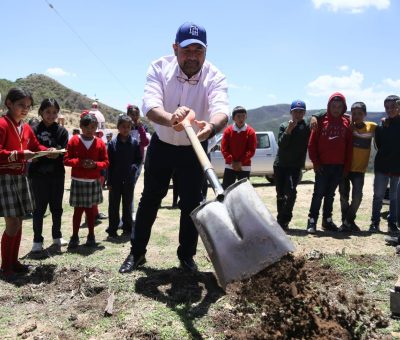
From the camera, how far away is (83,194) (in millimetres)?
5270

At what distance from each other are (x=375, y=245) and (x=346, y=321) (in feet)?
10.1

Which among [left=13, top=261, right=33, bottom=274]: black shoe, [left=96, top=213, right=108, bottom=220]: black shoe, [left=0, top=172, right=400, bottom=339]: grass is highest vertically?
[left=0, top=172, right=400, bottom=339]: grass

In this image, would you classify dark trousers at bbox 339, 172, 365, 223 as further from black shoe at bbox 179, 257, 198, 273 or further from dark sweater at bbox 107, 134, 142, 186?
black shoe at bbox 179, 257, 198, 273

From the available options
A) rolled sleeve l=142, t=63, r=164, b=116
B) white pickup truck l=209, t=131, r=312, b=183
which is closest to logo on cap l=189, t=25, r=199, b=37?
rolled sleeve l=142, t=63, r=164, b=116

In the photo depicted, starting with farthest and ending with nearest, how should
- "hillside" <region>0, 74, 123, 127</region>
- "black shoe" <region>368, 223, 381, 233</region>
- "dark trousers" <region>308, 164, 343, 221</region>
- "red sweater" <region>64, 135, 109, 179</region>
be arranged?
"hillside" <region>0, 74, 123, 127</region>, "black shoe" <region>368, 223, 381, 233</region>, "dark trousers" <region>308, 164, 343, 221</region>, "red sweater" <region>64, 135, 109, 179</region>

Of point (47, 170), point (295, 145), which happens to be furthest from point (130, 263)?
point (295, 145)

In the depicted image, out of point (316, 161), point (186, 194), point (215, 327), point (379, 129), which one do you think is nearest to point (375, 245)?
point (316, 161)

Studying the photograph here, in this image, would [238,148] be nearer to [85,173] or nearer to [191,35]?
[85,173]

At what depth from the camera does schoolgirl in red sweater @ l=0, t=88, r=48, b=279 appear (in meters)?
3.84

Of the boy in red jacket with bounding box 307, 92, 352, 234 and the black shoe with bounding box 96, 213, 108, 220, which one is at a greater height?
the boy in red jacket with bounding box 307, 92, 352, 234

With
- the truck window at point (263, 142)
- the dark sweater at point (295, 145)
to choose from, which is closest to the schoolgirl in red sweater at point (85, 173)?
the dark sweater at point (295, 145)

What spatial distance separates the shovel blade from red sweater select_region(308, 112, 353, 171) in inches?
152

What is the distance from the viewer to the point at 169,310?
308cm

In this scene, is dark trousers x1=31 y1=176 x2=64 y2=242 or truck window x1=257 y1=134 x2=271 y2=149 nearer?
dark trousers x1=31 y1=176 x2=64 y2=242
